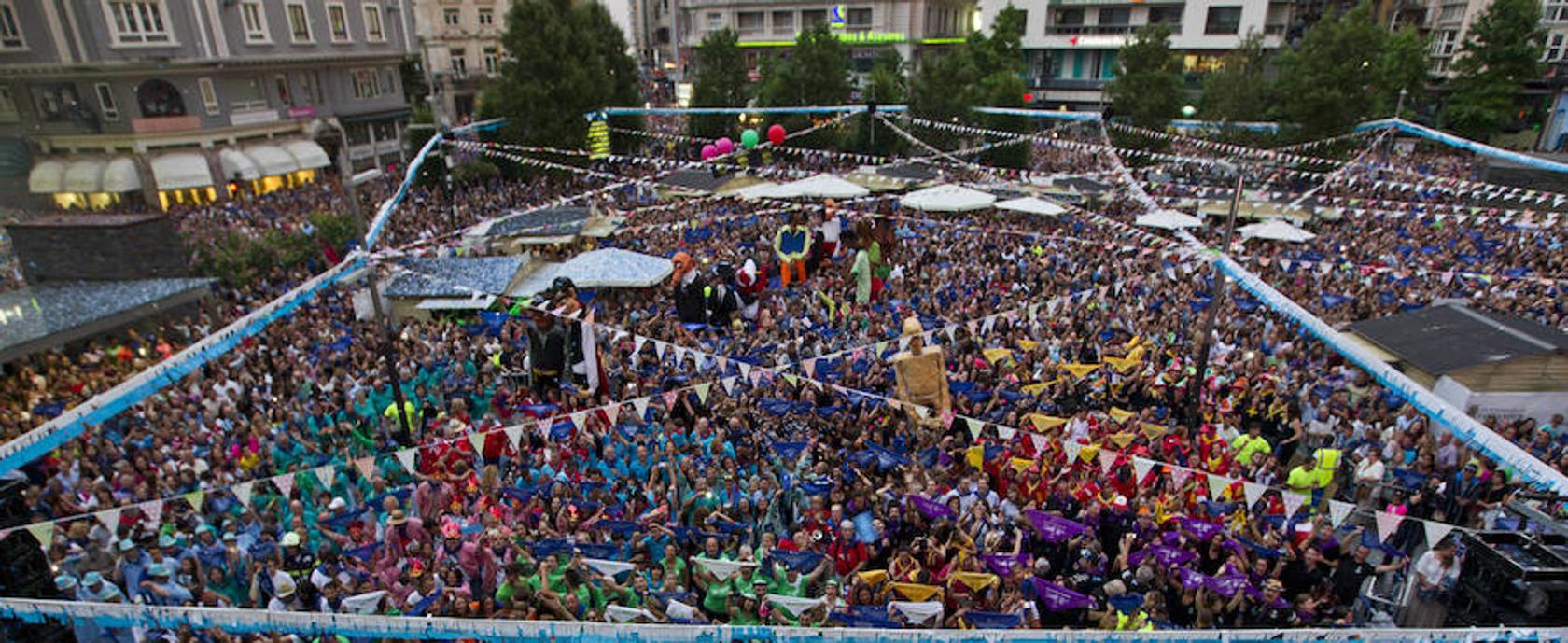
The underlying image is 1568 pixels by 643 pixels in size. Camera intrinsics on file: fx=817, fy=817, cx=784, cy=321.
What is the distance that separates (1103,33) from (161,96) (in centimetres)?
4930

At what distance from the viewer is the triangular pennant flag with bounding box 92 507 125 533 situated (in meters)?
8.24

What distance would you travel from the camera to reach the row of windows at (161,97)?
103ft

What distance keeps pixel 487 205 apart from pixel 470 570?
2288 cm

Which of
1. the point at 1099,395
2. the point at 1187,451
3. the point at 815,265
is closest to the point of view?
the point at 1187,451

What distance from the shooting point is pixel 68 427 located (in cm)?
815

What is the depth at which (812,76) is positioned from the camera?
36875mm

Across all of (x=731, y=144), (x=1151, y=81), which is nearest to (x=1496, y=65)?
(x=1151, y=81)

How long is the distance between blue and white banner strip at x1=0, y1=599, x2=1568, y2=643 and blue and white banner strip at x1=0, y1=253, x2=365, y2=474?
222 cm

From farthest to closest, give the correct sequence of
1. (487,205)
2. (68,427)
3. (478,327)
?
1. (487,205)
2. (478,327)
3. (68,427)

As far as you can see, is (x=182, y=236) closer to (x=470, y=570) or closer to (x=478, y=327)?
(x=478, y=327)

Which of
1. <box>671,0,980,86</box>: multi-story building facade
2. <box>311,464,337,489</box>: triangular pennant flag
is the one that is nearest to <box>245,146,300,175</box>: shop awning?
<box>671,0,980,86</box>: multi-story building facade

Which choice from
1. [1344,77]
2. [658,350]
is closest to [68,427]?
[658,350]

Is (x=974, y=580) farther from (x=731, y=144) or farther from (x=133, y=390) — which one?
(x=731, y=144)

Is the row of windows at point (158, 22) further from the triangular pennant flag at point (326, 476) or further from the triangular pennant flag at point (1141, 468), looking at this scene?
the triangular pennant flag at point (1141, 468)
